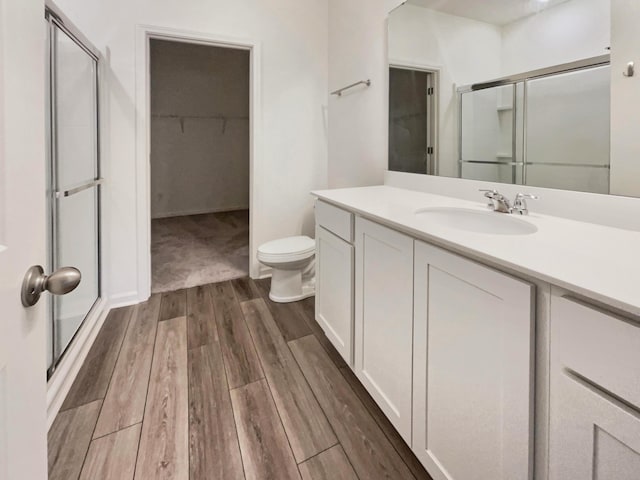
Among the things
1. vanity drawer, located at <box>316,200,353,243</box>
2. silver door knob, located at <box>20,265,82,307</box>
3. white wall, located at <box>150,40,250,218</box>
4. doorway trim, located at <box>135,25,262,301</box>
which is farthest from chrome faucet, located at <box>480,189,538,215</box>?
white wall, located at <box>150,40,250,218</box>

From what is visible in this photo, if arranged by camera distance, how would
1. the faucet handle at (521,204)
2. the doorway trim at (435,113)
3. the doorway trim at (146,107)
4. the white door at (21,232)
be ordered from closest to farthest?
the white door at (21,232) < the faucet handle at (521,204) < the doorway trim at (435,113) < the doorway trim at (146,107)

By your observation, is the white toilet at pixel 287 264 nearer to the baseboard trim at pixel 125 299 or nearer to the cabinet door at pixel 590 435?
the baseboard trim at pixel 125 299

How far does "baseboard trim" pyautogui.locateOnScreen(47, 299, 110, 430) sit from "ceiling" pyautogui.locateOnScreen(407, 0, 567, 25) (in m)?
2.43

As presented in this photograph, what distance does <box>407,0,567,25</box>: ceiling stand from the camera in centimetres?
135

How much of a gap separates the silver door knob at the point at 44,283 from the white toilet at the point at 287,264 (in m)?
1.97

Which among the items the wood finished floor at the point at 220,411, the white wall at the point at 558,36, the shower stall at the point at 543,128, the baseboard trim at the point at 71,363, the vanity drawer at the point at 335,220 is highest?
the white wall at the point at 558,36

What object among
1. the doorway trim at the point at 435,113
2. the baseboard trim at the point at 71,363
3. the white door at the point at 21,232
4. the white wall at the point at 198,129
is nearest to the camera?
the white door at the point at 21,232

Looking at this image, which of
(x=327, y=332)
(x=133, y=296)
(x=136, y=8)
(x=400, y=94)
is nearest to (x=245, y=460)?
(x=327, y=332)

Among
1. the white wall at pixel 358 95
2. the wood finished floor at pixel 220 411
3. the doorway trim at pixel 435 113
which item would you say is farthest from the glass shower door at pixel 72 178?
the doorway trim at pixel 435 113

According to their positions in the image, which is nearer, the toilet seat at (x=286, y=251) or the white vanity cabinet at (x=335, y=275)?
the white vanity cabinet at (x=335, y=275)

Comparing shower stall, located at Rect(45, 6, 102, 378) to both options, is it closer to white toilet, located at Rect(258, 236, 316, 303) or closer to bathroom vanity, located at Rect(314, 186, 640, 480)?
white toilet, located at Rect(258, 236, 316, 303)

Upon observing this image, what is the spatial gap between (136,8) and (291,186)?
5.40ft

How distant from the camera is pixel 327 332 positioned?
6.19 ft

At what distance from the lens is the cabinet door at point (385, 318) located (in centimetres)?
118
